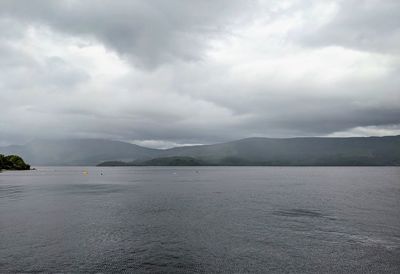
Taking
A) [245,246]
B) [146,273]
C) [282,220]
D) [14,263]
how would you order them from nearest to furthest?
[146,273] → [14,263] → [245,246] → [282,220]

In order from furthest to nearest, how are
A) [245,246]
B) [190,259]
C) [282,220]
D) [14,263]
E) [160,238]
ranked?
[282,220], [160,238], [245,246], [190,259], [14,263]

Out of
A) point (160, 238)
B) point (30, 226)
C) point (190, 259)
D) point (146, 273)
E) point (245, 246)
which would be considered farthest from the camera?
point (30, 226)

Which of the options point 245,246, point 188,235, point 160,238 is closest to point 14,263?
point 160,238

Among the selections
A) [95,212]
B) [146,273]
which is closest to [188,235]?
[146,273]

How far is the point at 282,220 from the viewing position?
58938 mm

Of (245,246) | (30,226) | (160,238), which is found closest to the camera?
(245,246)

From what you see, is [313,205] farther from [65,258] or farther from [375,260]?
[65,258]

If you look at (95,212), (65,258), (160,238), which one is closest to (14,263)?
(65,258)

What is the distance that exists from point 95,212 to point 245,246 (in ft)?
129

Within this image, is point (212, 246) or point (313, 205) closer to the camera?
point (212, 246)

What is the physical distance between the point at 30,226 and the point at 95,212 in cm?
1628

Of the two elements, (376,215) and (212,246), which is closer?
(212,246)

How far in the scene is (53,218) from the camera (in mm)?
60469

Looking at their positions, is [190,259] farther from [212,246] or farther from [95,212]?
[95,212]
